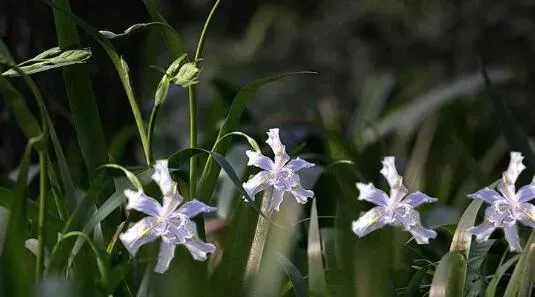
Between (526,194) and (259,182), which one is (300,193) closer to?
(259,182)

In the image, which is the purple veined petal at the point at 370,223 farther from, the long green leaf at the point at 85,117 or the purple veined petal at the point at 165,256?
the long green leaf at the point at 85,117

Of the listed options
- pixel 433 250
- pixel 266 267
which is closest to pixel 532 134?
pixel 433 250

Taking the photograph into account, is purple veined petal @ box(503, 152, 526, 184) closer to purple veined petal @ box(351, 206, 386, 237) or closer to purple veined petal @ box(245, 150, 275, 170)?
purple veined petal @ box(351, 206, 386, 237)

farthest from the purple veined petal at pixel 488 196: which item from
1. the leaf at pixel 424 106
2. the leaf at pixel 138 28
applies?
the leaf at pixel 424 106

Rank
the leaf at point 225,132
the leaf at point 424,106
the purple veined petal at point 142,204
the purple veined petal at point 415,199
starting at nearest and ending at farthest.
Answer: the purple veined petal at point 142,204
the purple veined petal at point 415,199
the leaf at point 225,132
the leaf at point 424,106

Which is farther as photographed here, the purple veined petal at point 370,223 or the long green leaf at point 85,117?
the long green leaf at point 85,117

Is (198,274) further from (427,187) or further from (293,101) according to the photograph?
(293,101)

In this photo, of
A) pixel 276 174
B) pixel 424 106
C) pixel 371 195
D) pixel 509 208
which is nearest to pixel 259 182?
pixel 276 174

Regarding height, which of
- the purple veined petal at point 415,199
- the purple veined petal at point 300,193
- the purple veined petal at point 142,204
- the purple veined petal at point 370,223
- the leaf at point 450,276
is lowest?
the leaf at point 450,276

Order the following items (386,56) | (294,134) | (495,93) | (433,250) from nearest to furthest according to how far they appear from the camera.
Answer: (433,250), (495,93), (294,134), (386,56)
